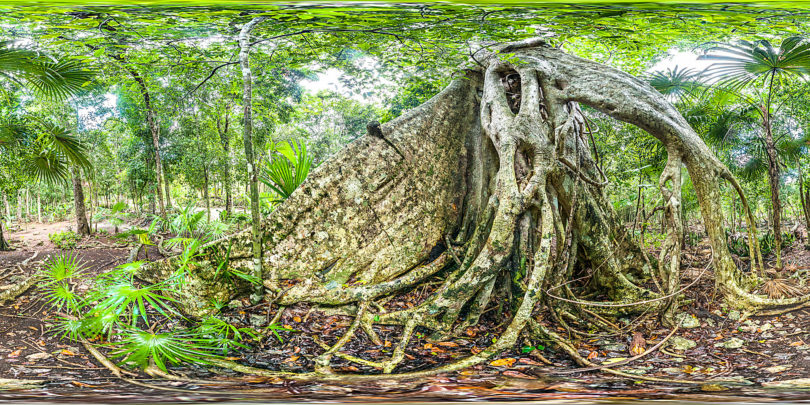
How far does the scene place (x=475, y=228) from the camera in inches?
65.0

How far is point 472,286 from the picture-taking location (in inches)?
60.4

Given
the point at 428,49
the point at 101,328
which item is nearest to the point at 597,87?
the point at 428,49

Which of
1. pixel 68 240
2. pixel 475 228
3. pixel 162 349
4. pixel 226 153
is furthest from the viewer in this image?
pixel 475 228

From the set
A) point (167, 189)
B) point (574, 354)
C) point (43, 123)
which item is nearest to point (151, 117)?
point (167, 189)

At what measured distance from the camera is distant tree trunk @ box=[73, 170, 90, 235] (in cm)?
134

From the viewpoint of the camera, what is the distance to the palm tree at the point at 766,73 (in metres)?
1.36

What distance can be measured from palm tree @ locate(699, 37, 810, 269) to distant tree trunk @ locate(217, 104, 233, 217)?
69.2 inches

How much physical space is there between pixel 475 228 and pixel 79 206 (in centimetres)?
148

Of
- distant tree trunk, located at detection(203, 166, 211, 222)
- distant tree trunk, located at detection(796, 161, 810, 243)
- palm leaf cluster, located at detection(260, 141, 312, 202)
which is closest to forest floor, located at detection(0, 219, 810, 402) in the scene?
distant tree trunk, located at detection(796, 161, 810, 243)

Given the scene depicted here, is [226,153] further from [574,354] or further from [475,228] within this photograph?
[574,354]

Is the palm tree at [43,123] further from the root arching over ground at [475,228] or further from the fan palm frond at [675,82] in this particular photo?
the fan palm frond at [675,82]

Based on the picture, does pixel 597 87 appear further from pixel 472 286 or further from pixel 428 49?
pixel 472 286

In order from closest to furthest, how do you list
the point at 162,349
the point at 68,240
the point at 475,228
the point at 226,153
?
the point at 162,349 < the point at 68,240 < the point at 226,153 < the point at 475,228

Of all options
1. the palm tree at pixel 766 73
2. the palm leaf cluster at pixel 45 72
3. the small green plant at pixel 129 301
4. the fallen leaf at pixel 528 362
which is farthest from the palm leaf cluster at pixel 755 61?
the palm leaf cluster at pixel 45 72
